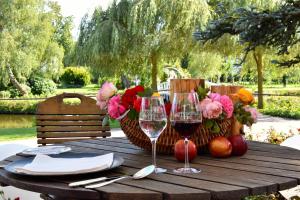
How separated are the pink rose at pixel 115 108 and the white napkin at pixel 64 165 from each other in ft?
0.89

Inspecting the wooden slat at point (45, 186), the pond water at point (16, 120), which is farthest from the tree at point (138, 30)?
the wooden slat at point (45, 186)

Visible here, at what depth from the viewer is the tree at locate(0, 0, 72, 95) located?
19.8 meters

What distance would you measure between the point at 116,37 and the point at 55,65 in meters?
9.58

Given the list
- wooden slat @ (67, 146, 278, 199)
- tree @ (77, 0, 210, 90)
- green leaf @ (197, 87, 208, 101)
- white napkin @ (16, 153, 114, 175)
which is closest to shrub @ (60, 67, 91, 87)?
tree @ (77, 0, 210, 90)

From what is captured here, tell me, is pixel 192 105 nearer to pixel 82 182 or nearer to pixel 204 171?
pixel 204 171

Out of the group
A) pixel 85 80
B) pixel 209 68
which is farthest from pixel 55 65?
pixel 85 80

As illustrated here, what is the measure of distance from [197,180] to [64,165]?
0.50 metres

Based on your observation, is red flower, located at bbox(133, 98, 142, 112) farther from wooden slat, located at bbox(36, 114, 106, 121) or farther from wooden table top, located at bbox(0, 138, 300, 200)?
wooden slat, located at bbox(36, 114, 106, 121)

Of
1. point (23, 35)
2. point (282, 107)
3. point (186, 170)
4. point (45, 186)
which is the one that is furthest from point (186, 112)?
point (23, 35)

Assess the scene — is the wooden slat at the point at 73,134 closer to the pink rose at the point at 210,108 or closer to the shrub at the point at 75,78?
the pink rose at the point at 210,108

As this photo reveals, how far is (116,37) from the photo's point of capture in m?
13.7

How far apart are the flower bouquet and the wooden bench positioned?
4.09 feet

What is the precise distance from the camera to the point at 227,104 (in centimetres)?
194

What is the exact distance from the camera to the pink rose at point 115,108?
2.02 m
